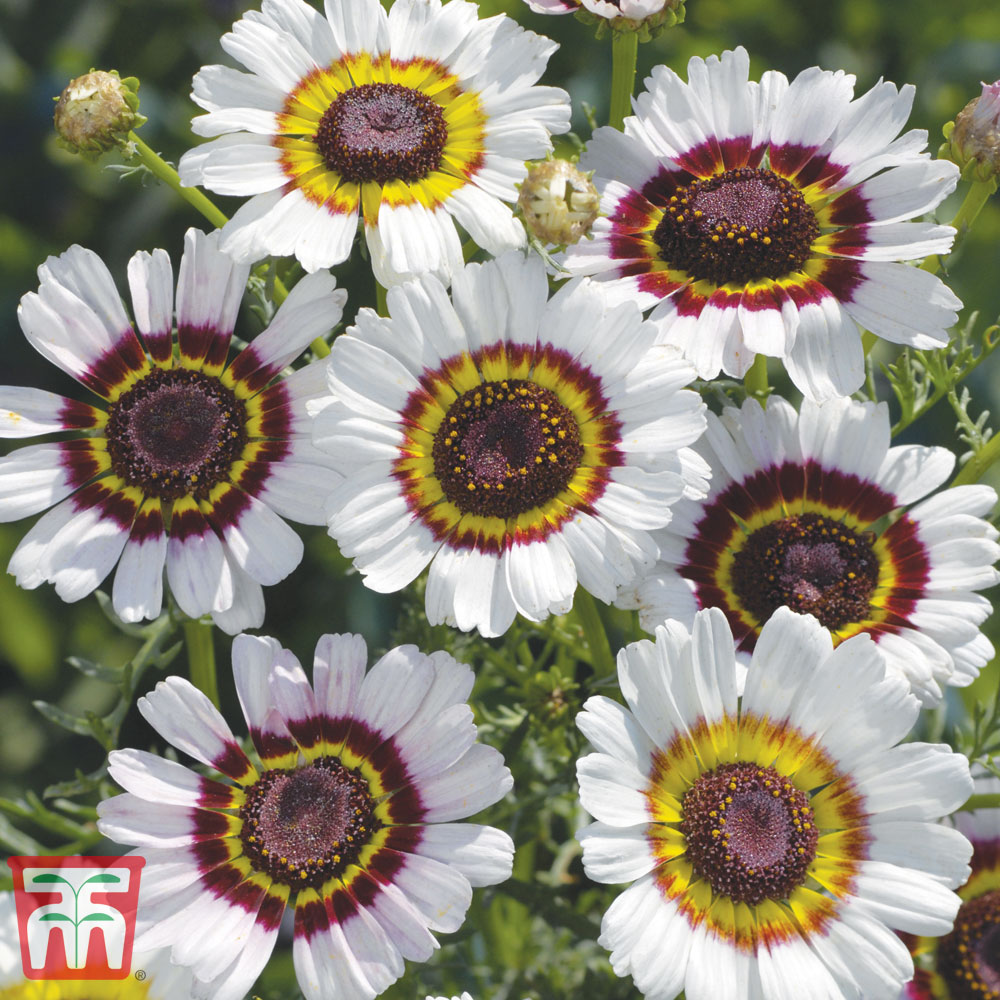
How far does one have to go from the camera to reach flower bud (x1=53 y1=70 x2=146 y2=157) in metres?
1.14

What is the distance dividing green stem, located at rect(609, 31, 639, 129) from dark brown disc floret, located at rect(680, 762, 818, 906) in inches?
22.7

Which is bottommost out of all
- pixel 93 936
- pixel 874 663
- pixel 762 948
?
pixel 93 936

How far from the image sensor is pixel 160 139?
8.46 feet

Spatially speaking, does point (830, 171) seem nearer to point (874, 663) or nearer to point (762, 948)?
point (874, 663)

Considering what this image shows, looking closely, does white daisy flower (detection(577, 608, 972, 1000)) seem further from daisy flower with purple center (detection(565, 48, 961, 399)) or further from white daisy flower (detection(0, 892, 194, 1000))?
white daisy flower (detection(0, 892, 194, 1000))

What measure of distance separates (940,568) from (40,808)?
32.8 inches

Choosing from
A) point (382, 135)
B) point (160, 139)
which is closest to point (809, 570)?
point (382, 135)

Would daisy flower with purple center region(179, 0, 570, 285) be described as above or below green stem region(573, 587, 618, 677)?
above

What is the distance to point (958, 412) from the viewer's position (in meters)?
1.19

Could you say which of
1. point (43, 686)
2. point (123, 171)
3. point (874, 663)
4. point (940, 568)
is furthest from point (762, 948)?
point (43, 686)

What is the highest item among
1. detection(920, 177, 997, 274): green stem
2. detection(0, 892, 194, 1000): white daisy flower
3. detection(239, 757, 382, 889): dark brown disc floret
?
detection(920, 177, 997, 274): green stem

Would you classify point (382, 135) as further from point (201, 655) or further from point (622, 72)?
point (201, 655)

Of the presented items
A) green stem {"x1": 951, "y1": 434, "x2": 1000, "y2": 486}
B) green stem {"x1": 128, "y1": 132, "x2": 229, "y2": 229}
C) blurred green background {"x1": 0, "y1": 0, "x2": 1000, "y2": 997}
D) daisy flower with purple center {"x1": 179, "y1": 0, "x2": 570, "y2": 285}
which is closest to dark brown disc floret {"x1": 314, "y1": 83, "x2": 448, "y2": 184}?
daisy flower with purple center {"x1": 179, "y1": 0, "x2": 570, "y2": 285}

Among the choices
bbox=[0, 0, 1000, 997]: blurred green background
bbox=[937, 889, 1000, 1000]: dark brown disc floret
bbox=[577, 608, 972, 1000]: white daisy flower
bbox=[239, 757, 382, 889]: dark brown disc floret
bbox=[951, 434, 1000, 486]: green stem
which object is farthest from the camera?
bbox=[0, 0, 1000, 997]: blurred green background
